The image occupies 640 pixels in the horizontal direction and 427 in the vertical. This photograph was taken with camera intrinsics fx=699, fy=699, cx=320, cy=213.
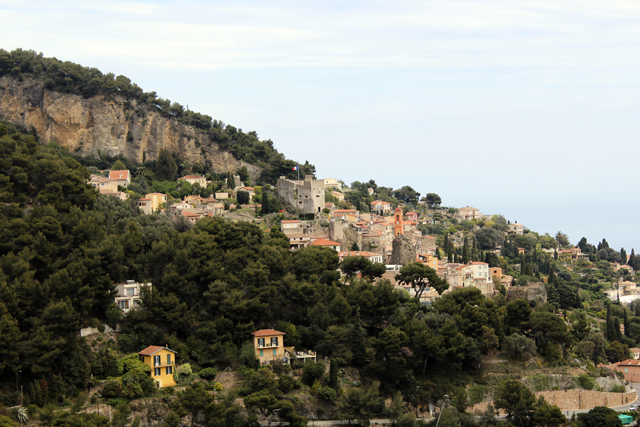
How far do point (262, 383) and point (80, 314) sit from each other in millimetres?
9584

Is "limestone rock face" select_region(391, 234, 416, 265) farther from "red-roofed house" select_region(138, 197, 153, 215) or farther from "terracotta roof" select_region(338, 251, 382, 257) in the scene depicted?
"red-roofed house" select_region(138, 197, 153, 215)

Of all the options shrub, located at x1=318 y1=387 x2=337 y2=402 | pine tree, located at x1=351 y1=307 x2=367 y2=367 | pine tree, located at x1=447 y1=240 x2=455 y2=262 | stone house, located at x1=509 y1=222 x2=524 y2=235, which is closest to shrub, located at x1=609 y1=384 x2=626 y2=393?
pine tree, located at x1=351 y1=307 x2=367 y2=367

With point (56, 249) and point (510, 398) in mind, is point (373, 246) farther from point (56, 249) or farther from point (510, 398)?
point (56, 249)

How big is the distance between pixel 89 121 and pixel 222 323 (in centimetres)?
4246

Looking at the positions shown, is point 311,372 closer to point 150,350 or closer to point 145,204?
point 150,350

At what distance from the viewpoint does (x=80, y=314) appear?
113 ft

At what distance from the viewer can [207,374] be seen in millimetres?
34969

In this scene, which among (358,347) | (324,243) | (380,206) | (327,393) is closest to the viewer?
(327,393)

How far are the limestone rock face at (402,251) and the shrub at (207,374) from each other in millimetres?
22839

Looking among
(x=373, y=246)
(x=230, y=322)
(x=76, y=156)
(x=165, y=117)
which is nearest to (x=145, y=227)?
(x=230, y=322)

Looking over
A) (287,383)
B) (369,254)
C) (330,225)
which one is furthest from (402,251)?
(287,383)

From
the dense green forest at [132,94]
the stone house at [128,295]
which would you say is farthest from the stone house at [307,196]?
the stone house at [128,295]

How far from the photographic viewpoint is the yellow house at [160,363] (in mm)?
33906

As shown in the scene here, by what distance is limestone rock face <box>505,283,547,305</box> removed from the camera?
177 ft
